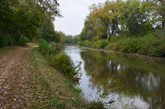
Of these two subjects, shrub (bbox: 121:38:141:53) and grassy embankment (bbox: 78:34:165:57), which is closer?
grassy embankment (bbox: 78:34:165:57)

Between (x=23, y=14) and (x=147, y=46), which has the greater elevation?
(x=23, y=14)

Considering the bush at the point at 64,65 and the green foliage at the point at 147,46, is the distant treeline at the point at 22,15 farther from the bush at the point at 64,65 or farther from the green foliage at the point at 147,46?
the green foliage at the point at 147,46

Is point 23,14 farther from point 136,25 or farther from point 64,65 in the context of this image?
point 136,25

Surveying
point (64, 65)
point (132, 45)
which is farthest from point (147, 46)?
point (64, 65)

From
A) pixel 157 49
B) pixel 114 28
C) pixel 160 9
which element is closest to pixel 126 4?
pixel 114 28

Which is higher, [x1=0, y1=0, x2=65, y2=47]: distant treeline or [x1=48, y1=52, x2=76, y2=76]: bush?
[x1=0, y1=0, x2=65, y2=47]: distant treeline

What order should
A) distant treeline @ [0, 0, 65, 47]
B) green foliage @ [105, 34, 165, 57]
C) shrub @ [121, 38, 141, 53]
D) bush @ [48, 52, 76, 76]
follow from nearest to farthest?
1. bush @ [48, 52, 76, 76]
2. distant treeline @ [0, 0, 65, 47]
3. green foliage @ [105, 34, 165, 57]
4. shrub @ [121, 38, 141, 53]

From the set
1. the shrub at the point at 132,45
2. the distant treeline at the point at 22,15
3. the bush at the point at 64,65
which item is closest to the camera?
the bush at the point at 64,65

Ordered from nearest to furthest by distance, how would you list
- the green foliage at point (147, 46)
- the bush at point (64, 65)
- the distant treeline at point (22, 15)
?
the bush at point (64, 65) → the distant treeline at point (22, 15) → the green foliage at point (147, 46)

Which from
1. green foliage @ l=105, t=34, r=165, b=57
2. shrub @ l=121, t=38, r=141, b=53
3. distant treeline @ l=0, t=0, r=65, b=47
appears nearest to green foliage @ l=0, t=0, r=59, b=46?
distant treeline @ l=0, t=0, r=65, b=47

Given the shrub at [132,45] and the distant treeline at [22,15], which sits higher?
the distant treeline at [22,15]

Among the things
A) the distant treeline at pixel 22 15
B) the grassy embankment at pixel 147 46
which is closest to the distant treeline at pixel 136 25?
the grassy embankment at pixel 147 46

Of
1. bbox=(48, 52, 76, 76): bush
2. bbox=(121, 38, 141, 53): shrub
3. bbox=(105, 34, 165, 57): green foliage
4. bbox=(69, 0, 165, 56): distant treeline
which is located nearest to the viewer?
bbox=(48, 52, 76, 76): bush

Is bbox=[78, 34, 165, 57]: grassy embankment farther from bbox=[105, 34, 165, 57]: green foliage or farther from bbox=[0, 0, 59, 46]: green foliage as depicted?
bbox=[0, 0, 59, 46]: green foliage
